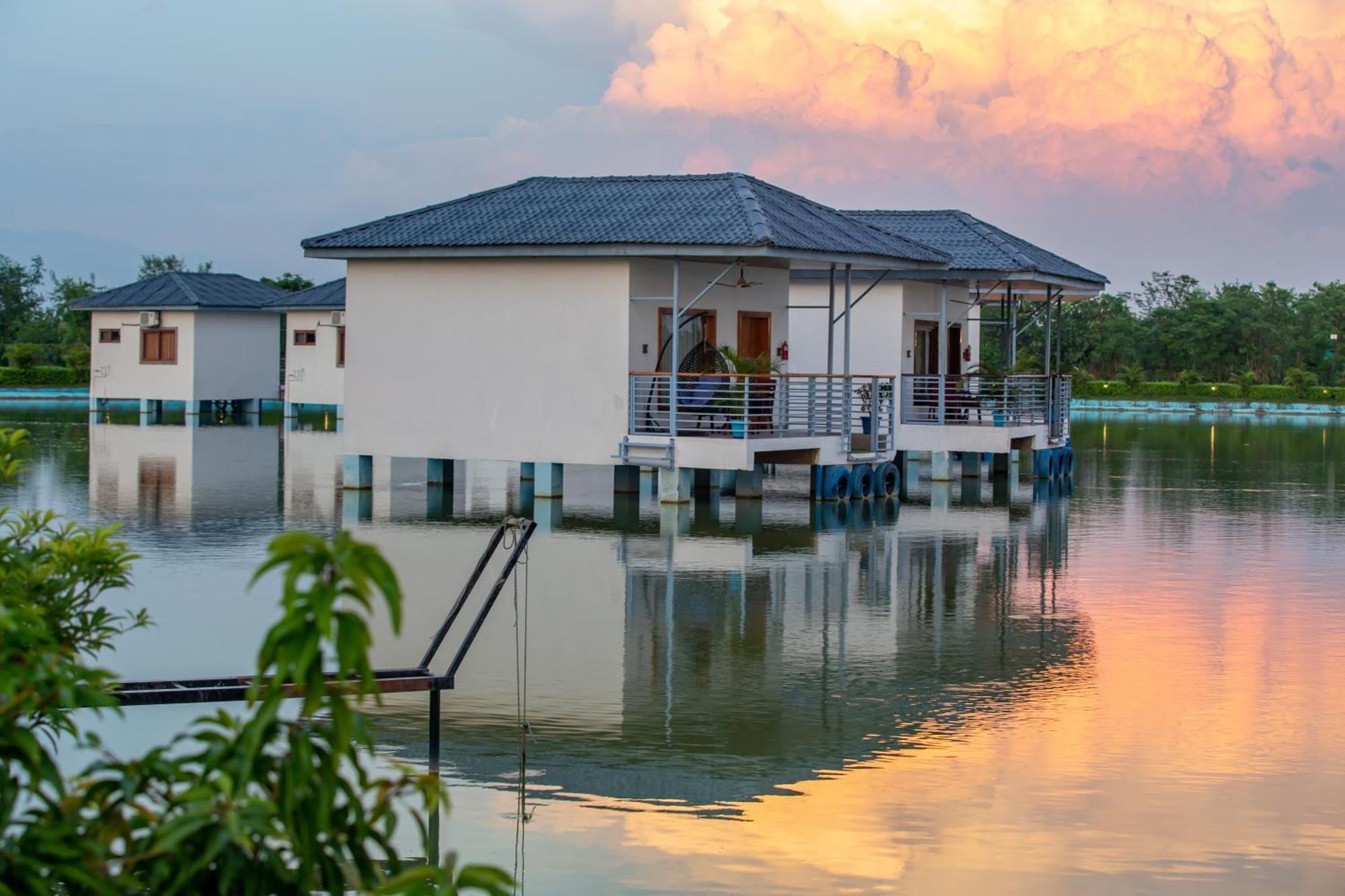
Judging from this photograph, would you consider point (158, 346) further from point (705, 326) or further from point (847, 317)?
point (847, 317)

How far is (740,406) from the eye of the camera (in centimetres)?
2108

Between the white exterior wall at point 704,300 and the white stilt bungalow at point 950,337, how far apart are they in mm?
946

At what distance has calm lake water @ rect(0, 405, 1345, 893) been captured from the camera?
277 inches

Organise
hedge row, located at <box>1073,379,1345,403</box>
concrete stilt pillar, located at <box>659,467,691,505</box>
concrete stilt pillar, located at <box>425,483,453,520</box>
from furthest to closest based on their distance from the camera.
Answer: hedge row, located at <box>1073,379,1345,403</box> → concrete stilt pillar, located at <box>659,467,691,505</box> → concrete stilt pillar, located at <box>425,483,453,520</box>

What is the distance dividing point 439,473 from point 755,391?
480cm

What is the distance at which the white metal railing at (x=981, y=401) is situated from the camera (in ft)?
89.2

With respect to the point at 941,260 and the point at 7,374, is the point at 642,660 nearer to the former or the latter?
the point at 941,260

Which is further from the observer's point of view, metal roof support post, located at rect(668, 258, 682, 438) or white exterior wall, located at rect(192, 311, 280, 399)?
white exterior wall, located at rect(192, 311, 280, 399)

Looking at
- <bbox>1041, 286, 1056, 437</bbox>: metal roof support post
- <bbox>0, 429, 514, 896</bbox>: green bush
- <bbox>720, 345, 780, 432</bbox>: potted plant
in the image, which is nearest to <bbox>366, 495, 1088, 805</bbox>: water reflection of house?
<bbox>720, 345, 780, 432</bbox>: potted plant

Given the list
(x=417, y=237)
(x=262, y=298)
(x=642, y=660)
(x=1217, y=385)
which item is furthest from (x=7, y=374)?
(x=642, y=660)

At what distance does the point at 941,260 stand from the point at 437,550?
10.9 meters

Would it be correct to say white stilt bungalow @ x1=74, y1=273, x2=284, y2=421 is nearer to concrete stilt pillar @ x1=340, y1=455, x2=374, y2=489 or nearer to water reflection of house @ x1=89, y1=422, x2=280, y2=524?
water reflection of house @ x1=89, y1=422, x2=280, y2=524

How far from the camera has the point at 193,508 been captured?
2042cm

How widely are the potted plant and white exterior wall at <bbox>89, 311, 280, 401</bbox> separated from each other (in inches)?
948
